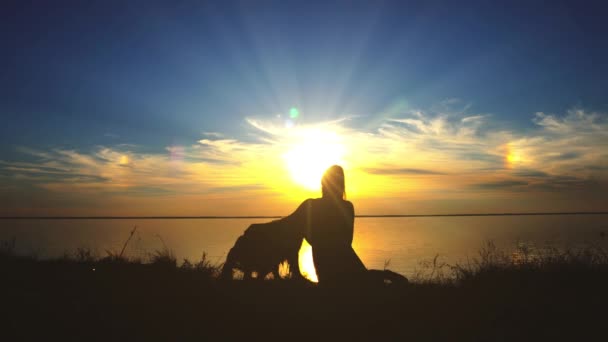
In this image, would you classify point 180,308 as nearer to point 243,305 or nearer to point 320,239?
point 243,305

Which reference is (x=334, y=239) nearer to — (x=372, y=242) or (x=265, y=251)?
(x=265, y=251)

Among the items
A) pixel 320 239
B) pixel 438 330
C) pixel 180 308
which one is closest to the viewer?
pixel 438 330

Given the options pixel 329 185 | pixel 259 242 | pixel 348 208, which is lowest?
pixel 259 242

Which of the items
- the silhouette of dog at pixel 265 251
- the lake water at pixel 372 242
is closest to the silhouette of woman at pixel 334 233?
the silhouette of dog at pixel 265 251

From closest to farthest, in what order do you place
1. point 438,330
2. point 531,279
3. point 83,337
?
point 83,337, point 438,330, point 531,279

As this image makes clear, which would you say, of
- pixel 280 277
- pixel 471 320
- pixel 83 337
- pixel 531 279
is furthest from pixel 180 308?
pixel 531 279

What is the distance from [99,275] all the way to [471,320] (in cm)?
653

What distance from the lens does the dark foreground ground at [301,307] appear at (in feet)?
15.4

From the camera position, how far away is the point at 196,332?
483 cm

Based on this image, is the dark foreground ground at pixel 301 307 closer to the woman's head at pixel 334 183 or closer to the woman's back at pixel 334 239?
the woman's back at pixel 334 239

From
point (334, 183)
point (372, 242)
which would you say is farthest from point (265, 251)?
point (372, 242)

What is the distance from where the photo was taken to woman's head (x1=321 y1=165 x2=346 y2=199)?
5941 mm

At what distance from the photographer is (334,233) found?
5.93 meters

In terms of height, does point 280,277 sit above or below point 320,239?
below
